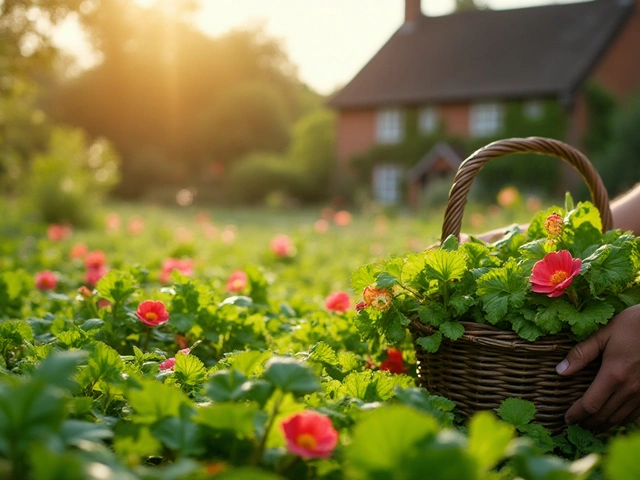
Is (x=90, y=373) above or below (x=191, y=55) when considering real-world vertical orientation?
below

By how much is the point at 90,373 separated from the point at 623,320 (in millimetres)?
1217

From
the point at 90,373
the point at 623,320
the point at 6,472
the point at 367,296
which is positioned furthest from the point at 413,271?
the point at 6,472

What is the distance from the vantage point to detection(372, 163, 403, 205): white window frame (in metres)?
25.3

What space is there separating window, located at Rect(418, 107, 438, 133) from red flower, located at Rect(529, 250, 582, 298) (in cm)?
2313

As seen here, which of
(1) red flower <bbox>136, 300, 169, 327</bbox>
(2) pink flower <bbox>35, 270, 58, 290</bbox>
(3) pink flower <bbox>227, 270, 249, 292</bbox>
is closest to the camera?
(1) red flower <bbox>136, 300, 169, 327</bbox>

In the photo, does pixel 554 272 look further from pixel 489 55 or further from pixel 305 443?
pixel 489 55

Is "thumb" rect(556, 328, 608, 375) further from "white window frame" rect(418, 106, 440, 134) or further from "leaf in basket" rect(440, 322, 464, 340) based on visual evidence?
"white window frame" rect(418, 106, 440, 134)

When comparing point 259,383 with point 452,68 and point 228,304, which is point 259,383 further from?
point 452,68

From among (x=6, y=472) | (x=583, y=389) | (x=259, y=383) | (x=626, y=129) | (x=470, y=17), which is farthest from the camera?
(x=470, y=17)

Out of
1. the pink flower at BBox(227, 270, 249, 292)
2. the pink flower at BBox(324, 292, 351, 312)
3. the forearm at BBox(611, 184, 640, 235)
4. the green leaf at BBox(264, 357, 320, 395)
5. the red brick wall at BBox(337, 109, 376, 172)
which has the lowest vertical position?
the pink flower at BBox(324, 292, 351, 312)

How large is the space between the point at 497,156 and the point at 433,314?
22.7 inches

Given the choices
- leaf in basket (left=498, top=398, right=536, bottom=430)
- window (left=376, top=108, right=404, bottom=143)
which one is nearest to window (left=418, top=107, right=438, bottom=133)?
window (left=376, top=108, right=404, bottom=143)

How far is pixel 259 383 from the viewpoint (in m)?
1.11

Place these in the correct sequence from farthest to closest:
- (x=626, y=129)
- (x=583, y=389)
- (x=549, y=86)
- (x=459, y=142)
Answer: (x=459, y=142) < (x=549, y=86) < (x=626, y=129) < (x=583, y=389)
